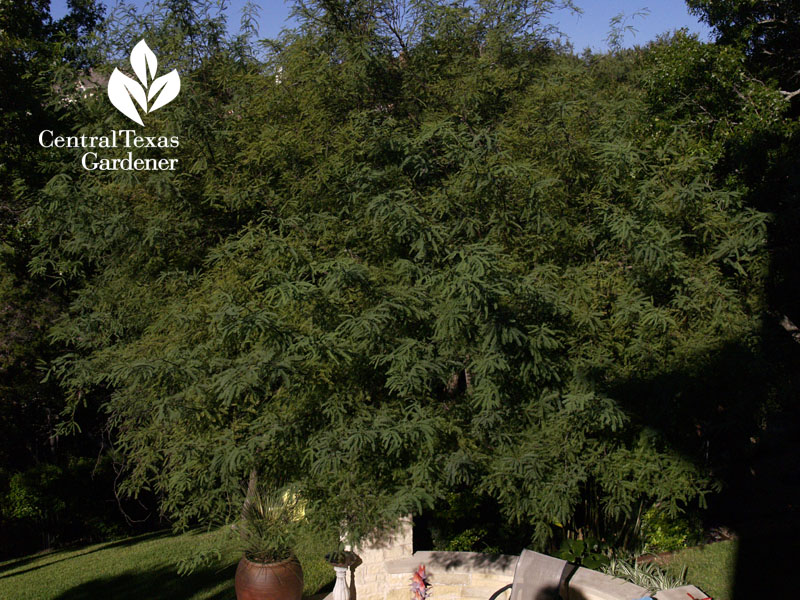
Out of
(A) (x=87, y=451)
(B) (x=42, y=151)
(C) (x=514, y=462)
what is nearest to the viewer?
(C) (x=514, y=462)

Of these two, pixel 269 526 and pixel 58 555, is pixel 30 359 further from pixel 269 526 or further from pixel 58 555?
pixel 269 526

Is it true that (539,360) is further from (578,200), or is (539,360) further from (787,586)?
(787,586)

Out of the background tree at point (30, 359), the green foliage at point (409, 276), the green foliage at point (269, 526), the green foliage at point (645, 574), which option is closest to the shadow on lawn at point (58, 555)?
the background tree at point (30, 359)

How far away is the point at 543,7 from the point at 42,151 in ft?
28.0

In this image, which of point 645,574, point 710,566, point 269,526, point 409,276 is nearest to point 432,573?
point 269,526

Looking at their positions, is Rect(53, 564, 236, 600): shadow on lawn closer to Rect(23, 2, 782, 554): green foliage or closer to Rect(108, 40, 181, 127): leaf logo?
Rect(23, 2, 782, 554): green foliage

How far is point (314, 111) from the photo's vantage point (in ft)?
23.6

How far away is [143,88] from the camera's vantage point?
7613 mm

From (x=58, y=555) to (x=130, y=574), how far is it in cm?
269

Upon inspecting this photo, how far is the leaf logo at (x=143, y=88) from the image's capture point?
7566 mm

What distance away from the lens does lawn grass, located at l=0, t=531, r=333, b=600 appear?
29.2ft

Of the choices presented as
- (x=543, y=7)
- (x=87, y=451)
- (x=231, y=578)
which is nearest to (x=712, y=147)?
(x=543, y=7)

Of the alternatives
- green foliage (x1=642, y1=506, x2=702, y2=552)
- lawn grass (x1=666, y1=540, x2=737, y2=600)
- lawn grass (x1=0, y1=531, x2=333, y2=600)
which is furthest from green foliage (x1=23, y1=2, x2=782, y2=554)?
lawn grass (x1=0, y1=531, x2=333, y2=600)

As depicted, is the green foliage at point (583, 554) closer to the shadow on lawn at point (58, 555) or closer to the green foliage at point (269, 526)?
the green foliage at point (269, 526)
